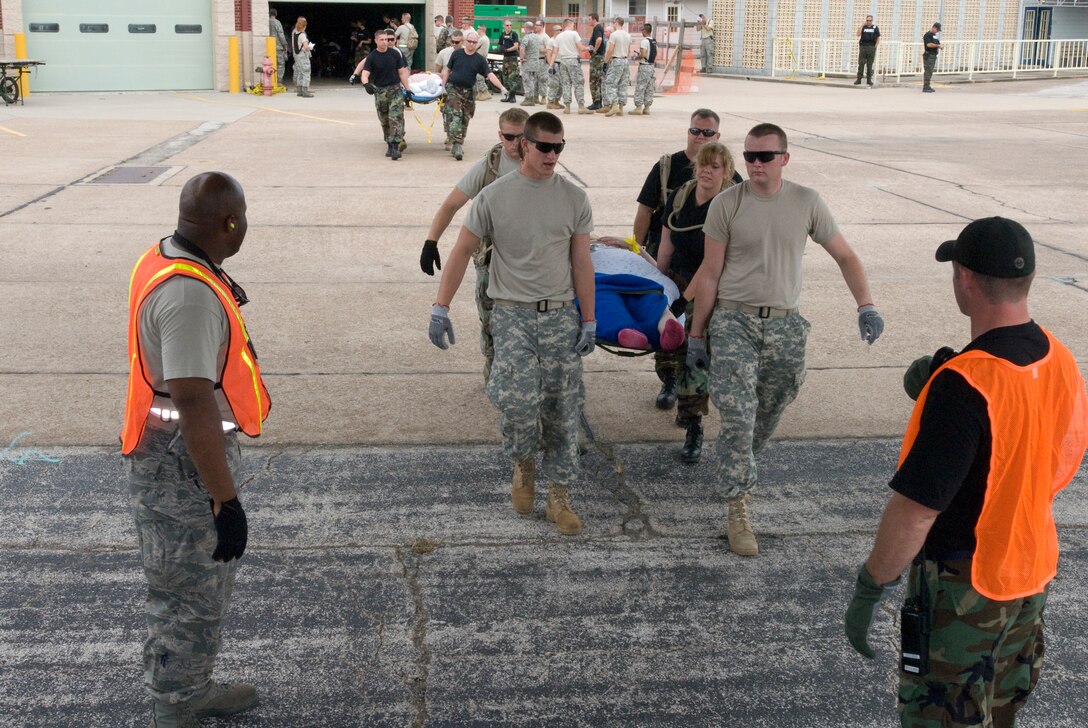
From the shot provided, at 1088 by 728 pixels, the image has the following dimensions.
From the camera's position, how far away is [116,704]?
12.5 ft

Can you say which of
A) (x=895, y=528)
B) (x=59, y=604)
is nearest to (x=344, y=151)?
(x=59, y=604)

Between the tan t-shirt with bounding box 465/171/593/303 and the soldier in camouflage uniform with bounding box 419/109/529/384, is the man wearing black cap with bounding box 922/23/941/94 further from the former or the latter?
the tan t-shirt with bounding box 465/171/593/303

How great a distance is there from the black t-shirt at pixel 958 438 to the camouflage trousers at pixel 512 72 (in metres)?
25.3

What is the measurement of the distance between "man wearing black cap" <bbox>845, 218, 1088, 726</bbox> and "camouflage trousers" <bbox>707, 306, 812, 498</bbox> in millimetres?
2069

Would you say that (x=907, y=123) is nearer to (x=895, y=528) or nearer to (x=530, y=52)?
(x=530, y=52)

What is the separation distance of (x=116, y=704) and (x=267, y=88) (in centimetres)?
2638

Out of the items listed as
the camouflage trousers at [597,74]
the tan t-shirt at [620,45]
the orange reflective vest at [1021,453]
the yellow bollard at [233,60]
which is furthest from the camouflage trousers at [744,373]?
the yellow bollard at [233,60]

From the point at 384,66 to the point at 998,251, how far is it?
14.7 meters

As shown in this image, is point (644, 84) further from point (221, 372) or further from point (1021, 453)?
point (1021, 453)

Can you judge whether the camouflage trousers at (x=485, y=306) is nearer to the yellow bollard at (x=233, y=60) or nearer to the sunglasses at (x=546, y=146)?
the sunglasses at (x=546, y=146)

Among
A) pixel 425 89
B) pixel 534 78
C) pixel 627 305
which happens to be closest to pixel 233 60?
pixel 534 78

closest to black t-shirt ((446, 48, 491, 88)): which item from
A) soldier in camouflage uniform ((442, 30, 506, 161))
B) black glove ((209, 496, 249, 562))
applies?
soldier in camouflage uniform ((442, 30, 506, 161))

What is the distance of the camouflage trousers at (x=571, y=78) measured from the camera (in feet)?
81.4

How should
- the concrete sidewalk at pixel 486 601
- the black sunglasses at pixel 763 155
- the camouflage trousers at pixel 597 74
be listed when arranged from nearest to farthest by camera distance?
the concrete sidewalk at pixel 486 601, the black sunglasses at pixel 763 155, the camouflage trousers at pixel 597 74
